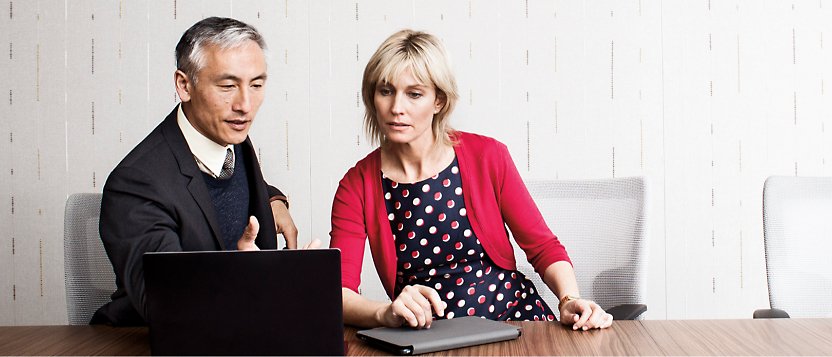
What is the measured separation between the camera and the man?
134cm

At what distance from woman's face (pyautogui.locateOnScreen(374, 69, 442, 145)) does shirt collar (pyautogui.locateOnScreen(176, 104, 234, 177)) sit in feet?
1.18

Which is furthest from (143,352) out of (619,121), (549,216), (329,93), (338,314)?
(619,121)

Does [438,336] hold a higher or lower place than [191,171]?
lower

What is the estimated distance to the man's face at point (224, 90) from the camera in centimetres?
147

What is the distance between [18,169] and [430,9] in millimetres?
1725

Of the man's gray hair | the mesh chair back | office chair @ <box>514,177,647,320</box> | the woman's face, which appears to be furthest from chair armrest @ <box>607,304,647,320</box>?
the man's gray hair

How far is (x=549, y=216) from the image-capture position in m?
1.96

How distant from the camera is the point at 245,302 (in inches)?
39.7

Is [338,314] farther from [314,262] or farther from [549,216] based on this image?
[549,216]

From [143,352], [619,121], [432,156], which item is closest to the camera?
[143,352]

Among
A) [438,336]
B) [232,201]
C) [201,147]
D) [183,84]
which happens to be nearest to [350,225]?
[232,201]

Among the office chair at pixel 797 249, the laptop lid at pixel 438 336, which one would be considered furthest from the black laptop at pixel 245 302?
the office chair at pixel 797 249

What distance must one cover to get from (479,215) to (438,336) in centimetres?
59

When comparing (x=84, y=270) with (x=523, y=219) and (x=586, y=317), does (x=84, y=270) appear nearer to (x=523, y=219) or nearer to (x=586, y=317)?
(x=523, y=219)
